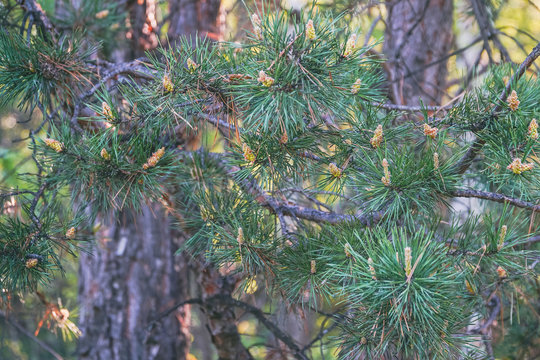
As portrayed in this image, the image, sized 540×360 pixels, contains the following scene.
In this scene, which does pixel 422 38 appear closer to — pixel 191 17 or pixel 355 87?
pixel 191 17

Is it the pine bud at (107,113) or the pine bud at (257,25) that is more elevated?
the pine bud at (257,25)

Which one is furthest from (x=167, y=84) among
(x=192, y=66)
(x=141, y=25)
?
(x=141, y=25)

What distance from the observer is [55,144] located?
3.92ft

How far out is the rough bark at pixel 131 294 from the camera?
102 inches

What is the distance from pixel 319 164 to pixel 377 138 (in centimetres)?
20

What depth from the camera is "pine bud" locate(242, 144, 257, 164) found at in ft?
3.72

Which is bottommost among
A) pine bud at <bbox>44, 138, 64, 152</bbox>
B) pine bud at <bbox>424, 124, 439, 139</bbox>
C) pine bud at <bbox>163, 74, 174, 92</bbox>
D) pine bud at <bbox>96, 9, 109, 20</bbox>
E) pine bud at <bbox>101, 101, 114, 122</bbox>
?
pine bud at <bbox>424, 124, 439, 139</bbox>

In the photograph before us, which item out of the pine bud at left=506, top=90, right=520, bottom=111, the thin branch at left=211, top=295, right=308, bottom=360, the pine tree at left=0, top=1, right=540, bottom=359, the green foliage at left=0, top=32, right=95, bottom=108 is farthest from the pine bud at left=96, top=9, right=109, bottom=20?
the pine bud at left=506, top=90, right=520, bottom=111

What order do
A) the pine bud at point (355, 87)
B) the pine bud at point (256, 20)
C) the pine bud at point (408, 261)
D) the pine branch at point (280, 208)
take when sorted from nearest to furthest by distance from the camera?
the pine bud at point (408, 261) → the pine bud at point (256, 20) → the pine bud at point (355, 87) → the pine branch at point (280, 208)

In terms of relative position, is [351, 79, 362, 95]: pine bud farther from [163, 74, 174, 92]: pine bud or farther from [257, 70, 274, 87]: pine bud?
[163, 74, 174, 92]: pine bud

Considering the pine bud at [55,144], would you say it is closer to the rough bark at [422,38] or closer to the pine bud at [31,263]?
the pine bud at [31,263]

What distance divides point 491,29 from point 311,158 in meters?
1.35

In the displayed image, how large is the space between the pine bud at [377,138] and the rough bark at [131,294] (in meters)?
1.65

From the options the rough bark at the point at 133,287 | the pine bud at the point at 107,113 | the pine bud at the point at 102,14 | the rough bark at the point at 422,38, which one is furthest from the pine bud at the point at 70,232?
the rough bark at the point at 422,38
